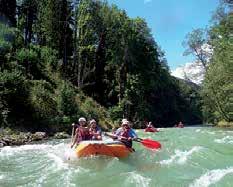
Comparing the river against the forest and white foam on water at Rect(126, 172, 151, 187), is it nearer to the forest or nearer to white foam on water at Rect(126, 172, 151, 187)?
white foam on water at Rect(126, 172, 151, 187)

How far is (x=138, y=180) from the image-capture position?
12148 mm

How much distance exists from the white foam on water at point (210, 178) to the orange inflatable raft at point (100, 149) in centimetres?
459

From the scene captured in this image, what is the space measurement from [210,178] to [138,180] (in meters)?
1.87

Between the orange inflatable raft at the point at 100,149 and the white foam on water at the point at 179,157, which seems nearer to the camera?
the white foam on water at the point at 179,157

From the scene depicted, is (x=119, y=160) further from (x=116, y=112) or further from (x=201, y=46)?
(x=201, y=46)

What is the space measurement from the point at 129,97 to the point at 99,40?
8.14 meters

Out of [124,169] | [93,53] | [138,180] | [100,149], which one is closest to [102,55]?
[93,53]

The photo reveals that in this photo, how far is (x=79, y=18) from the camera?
169 feet

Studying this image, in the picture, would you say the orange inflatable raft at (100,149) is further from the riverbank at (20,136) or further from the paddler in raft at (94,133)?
the riverbank at (20,136)

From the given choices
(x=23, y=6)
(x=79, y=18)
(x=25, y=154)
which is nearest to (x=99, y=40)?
(x=79, y=18)

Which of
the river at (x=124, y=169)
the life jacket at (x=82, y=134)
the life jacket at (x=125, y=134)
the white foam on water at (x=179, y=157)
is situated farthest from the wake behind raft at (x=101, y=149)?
the white foam on water at (x=179, y=157)

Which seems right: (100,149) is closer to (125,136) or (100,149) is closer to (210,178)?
(125,136)

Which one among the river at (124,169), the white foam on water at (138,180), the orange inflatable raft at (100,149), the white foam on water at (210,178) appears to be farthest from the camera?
the orange inflatable raft at (100,149)

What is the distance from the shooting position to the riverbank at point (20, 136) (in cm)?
2519
